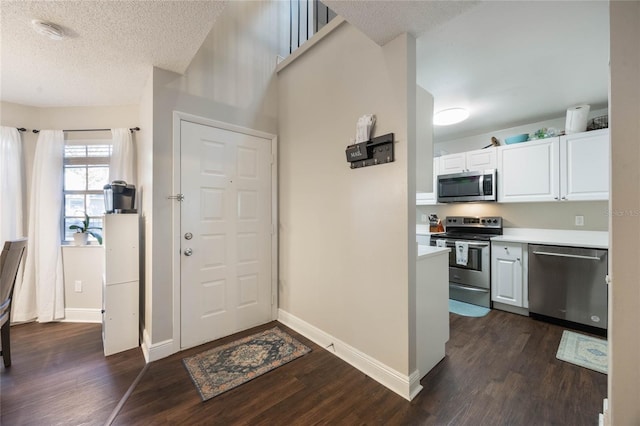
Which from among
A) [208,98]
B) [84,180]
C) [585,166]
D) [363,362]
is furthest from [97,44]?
[585,166]

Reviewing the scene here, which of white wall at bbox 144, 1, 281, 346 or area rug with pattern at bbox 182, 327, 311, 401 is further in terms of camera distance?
white wall at bbox 144, 1, 281, 346

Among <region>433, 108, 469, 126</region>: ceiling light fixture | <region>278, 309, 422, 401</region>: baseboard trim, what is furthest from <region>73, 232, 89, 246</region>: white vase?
<region>433, 108, 469, 126</region>: ceiling light fixture

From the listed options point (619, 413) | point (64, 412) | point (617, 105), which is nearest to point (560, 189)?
point (617, 105)

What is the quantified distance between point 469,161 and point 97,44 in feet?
14.6

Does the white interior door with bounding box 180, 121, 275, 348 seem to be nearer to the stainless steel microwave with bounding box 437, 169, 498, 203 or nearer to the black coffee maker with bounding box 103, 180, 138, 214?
the black coffee maker with bounding box 103, 180, 138, 214

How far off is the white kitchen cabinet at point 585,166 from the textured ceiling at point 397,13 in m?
2.57

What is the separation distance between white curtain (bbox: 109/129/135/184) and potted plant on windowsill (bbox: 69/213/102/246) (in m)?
0.65

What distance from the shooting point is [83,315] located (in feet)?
9.75

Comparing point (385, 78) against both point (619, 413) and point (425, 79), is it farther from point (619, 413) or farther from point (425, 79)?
point (619, 413)

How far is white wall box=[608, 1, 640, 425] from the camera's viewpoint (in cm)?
109

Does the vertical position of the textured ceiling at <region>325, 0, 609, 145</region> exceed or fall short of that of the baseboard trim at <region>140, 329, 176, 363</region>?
it exceeds it

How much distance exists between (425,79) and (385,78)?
105 cm

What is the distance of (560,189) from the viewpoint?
10.1 feet

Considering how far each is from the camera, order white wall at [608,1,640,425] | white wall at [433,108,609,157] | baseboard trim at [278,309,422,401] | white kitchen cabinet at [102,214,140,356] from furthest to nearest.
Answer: white wall at [433,108,609,157]
white kitchen cabinet at [102,214,140,356]
baseboard trim at [278,309,422,401]
white wall at [608,1,640,425]
